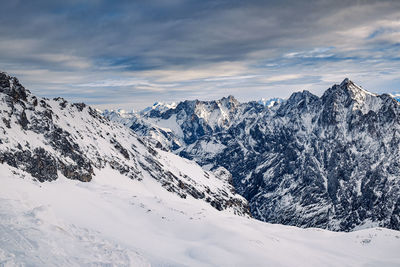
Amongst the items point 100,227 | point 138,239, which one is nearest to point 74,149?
point 100,227

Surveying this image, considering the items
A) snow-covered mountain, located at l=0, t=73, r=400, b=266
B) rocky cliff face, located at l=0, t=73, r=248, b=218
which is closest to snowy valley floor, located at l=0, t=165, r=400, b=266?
snow-covered mountain, located at l=0, t=73, r=400, b=266

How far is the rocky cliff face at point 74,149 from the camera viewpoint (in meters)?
66.9

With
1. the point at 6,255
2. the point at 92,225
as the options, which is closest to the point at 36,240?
the point at 6,255

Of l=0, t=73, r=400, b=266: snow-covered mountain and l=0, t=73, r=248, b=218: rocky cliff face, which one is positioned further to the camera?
l=0, t=73, r=248, b=218: rocky cliff face

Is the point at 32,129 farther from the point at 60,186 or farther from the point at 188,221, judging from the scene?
the point at 188,221

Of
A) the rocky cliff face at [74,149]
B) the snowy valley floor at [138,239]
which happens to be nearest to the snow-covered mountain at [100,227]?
the snowy valley floor at [138,239]

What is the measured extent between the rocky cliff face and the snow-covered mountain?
390mm

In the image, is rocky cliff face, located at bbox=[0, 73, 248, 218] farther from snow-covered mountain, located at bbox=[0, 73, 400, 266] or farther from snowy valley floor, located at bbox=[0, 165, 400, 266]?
snowy valley floor, located at bbox=[0, 165, 400, 266]

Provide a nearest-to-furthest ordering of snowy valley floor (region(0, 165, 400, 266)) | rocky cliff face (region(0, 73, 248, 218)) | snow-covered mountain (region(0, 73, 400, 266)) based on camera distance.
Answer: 1. snowy valley floor (region(0, 165, 400, 266))
2. snow-covered mountain (region(0, 73, 400, 266))
3. rocky cliff face (region(0, 73, 248, 218))

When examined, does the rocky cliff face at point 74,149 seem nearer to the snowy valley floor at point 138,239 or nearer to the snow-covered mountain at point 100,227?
the snow-covered mountain at point 100,227

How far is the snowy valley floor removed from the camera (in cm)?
2170

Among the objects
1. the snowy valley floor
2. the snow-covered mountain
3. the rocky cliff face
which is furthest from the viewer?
the rocky cliff face

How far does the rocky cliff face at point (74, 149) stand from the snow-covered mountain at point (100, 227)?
39cm

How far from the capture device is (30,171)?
192 ft
